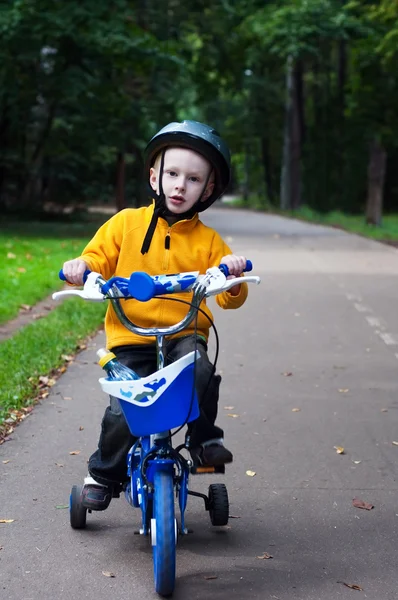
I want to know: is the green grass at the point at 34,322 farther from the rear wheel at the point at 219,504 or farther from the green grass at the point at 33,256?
the rear wheel at the point at 219,504

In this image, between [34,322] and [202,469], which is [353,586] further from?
[34,322]

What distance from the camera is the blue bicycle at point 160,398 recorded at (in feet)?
12.3

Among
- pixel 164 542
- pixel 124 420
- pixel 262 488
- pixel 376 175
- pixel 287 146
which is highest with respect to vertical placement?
pixel 124 420

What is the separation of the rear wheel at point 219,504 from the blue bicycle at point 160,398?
1.98 feet

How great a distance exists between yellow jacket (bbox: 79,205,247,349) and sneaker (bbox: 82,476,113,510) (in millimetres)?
590

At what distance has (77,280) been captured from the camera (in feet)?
13.2

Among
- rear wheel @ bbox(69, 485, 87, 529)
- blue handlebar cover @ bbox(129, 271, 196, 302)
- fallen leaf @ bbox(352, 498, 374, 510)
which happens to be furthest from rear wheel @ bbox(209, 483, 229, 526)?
blue handlebar cover @ bbox(129, 271, 196, 302)

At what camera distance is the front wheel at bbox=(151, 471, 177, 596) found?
374 centimetres

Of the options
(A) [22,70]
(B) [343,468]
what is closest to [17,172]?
(A) [22,70]

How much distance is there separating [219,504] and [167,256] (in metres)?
1.10

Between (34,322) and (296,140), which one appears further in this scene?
(296,140)

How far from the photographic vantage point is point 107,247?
172 inches

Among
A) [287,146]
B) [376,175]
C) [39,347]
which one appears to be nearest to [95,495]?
[39,347]

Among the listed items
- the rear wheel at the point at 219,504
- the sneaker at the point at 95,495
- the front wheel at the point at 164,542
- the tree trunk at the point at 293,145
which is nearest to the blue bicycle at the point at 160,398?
the front wheel at the point at 164,542
